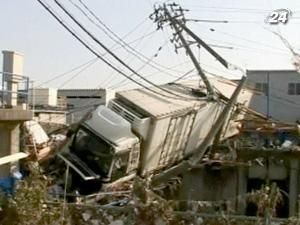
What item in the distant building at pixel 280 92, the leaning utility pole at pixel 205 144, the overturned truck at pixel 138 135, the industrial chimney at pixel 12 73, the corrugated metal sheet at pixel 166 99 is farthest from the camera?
the distant building at pixel 280 92

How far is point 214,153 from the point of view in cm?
2520

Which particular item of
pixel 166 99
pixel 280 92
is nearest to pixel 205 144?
pixel 166 99

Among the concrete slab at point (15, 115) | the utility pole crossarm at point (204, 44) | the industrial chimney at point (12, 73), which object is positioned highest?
the utility pole crossarm at point (204, 44)

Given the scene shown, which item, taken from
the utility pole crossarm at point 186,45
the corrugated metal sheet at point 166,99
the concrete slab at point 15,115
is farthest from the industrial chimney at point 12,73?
the utility pole crossarm at point 186,45

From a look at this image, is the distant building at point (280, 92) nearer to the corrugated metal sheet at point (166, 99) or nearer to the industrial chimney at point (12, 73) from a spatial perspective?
the corrugated metal sheet at point (166, 99)

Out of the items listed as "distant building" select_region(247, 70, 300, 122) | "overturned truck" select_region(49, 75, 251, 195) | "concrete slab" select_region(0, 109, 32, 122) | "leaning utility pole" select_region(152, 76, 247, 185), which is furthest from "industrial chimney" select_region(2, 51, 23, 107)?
"distant building" select_region(247, 70, 300, 122)

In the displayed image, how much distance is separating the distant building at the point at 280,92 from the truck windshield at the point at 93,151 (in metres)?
27.0

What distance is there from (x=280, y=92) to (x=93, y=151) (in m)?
28.7

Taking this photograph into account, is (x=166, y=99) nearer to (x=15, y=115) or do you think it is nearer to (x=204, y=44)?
(x=204, y=44)

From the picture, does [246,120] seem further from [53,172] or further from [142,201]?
[142,201]

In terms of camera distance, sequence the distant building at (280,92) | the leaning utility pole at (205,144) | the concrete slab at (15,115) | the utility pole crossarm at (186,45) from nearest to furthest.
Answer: the concrete slab at (15,115) < the leaning utility pole at (205,144) < the utility pole crossarm at (186,45) < the distant building at (280,92)

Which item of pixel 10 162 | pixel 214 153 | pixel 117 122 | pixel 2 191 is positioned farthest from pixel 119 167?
pixel 2 191

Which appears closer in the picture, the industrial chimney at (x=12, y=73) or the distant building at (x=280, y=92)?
the industrial chimney at (x=12, y=73)

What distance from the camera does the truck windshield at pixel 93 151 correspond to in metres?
19.4
